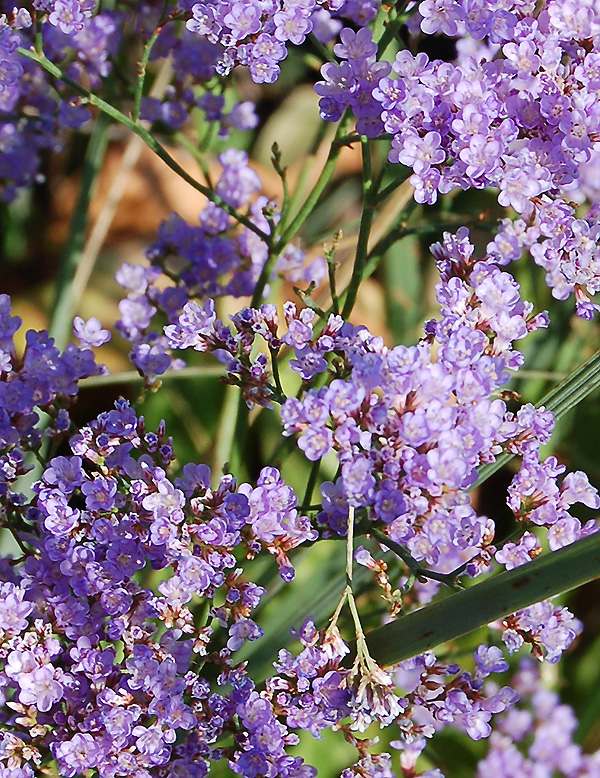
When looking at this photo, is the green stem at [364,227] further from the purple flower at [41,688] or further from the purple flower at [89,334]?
the purple flower at [41,688]

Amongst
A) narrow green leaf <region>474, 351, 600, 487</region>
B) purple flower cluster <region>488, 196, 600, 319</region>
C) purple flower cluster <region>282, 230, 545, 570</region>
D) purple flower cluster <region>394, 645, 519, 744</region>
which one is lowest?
purple flower cluster <region>394, 645, 519, 744</region>

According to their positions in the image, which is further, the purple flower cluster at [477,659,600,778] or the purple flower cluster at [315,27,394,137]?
the purple flower cluster at [477,659,600,778]

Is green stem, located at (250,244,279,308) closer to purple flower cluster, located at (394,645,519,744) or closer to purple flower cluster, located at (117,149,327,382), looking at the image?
purple flower cluster, located at (117,149,327,382)

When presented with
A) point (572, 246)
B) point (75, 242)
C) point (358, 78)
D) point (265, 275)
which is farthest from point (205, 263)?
point (572, 246)

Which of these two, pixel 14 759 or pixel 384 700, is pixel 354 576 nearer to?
pixel 384 700

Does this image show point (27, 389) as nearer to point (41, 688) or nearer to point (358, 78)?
point (41, 688)

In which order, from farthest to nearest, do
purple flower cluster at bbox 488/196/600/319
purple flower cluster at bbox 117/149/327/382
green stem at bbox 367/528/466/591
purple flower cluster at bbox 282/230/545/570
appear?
purple flower cluster at bbox 117/149/327/382, purple flower cluster at bbox 488/196/600/319, green stem at bbox 367/528/466/591, purple flower cluster at bbox 282/230/545/570

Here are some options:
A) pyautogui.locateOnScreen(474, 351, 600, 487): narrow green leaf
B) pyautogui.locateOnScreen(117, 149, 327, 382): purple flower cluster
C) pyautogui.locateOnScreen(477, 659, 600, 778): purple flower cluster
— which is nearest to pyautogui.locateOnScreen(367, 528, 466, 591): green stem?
pyautogui.locateOnScreen(474, 351, 600, 487): narrow green leaf
